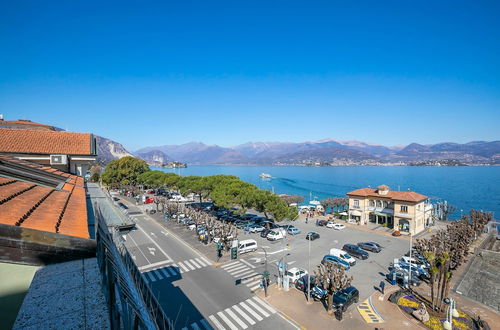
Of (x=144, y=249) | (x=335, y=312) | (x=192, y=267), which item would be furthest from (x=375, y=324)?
(x=144, y=249)

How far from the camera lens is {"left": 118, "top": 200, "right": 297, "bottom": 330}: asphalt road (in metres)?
18.6

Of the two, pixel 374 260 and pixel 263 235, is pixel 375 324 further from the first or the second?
pixel 263 235

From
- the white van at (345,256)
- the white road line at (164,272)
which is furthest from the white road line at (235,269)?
the white van at (345,256)

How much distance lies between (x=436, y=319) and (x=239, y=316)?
A: 14.6 metres

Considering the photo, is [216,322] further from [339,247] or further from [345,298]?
[339,247]

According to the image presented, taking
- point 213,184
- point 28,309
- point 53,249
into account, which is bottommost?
point 213,184

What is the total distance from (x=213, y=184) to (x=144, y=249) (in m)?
22.3

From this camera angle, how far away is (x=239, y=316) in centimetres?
1916

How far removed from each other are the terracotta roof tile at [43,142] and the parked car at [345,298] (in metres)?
26.9

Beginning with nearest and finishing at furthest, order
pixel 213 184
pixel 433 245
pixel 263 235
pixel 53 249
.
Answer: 1. pixel 53 249
2. pixel 433 245
3. pixel 263 235
4. pixel 213 184

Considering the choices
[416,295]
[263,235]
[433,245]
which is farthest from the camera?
[263,235]

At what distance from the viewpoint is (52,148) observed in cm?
2502

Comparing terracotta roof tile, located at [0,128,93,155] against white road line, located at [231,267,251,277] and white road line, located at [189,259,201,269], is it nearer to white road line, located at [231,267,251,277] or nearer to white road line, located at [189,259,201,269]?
white road line, located at [189,259,201,269]

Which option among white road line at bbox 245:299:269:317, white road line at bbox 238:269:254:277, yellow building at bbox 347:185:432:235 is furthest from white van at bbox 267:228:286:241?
yellow building at bbox 347:185:432:235
